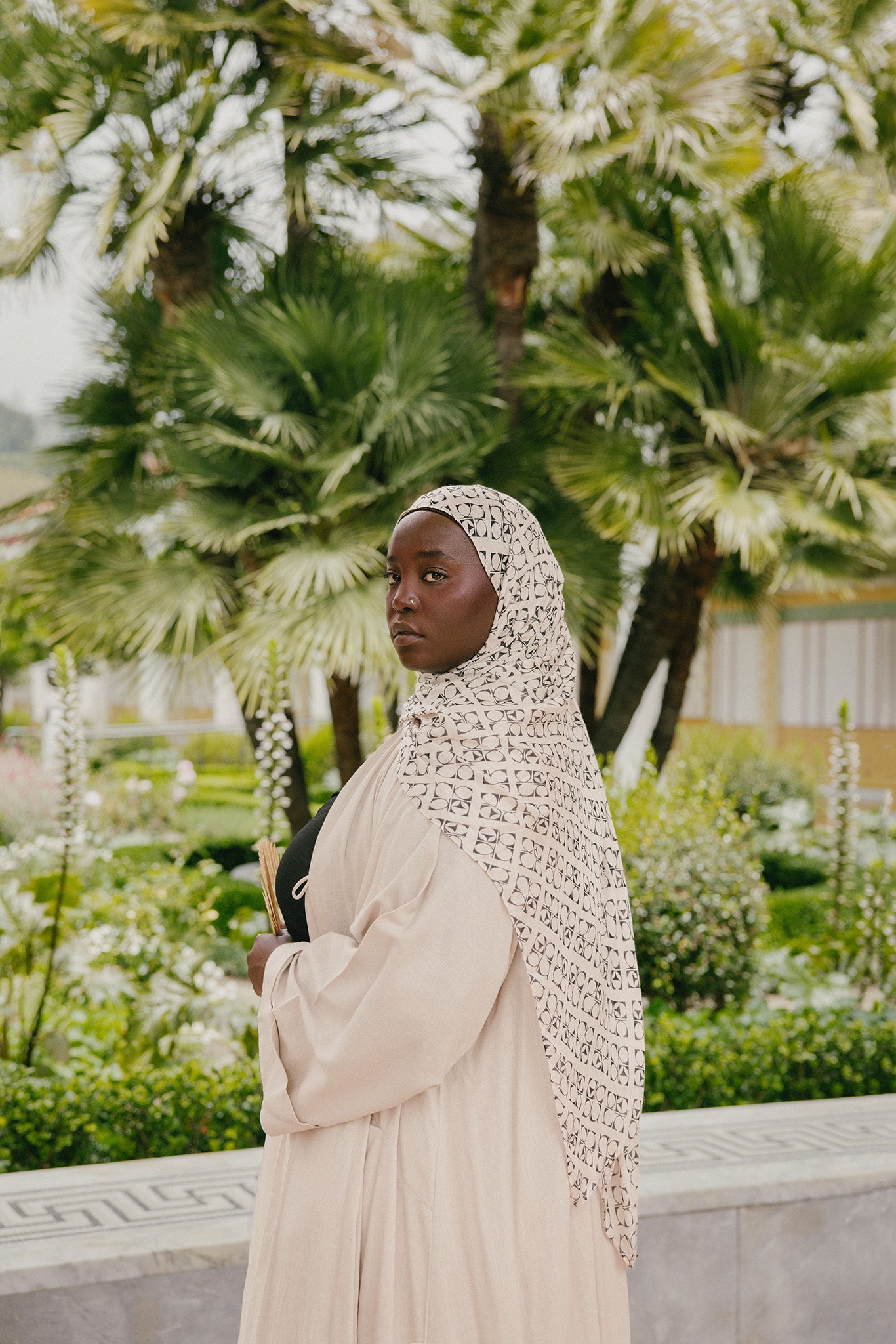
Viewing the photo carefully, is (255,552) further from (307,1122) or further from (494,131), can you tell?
(307,1122)

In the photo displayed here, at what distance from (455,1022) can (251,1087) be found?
2.13m

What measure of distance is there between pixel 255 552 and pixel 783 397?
2.67 metres

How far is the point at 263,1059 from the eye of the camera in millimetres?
1526

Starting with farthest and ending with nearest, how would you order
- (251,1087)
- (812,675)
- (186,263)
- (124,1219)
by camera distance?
1. (812,675)
2. (186,263)
3. (251,1087)
4. (124,1219)

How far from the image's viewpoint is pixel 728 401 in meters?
6.22

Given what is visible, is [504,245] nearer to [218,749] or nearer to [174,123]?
[174,123]

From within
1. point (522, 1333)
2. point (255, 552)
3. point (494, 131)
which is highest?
point (494, 131)

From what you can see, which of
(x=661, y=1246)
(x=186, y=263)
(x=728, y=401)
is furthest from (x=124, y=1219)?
(x=186, y=263)

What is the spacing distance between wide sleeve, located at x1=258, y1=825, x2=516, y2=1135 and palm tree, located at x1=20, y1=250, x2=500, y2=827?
347 centimetres

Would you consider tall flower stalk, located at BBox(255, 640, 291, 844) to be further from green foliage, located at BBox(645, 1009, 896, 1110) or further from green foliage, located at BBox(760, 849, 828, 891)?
green foliage, located at BBox(760, 849, 828, 891)

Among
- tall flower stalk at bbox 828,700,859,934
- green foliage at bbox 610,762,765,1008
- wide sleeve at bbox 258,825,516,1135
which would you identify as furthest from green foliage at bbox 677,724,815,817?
wide sleeve at bbox 258,825,516,1135

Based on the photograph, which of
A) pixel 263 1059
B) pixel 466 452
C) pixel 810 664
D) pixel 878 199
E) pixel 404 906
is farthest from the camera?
pixel 810 664

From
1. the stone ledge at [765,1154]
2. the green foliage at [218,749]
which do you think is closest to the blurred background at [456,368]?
the stone ledge at [765,1154]

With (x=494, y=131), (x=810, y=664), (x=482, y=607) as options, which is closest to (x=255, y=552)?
(x=494, y=131)
